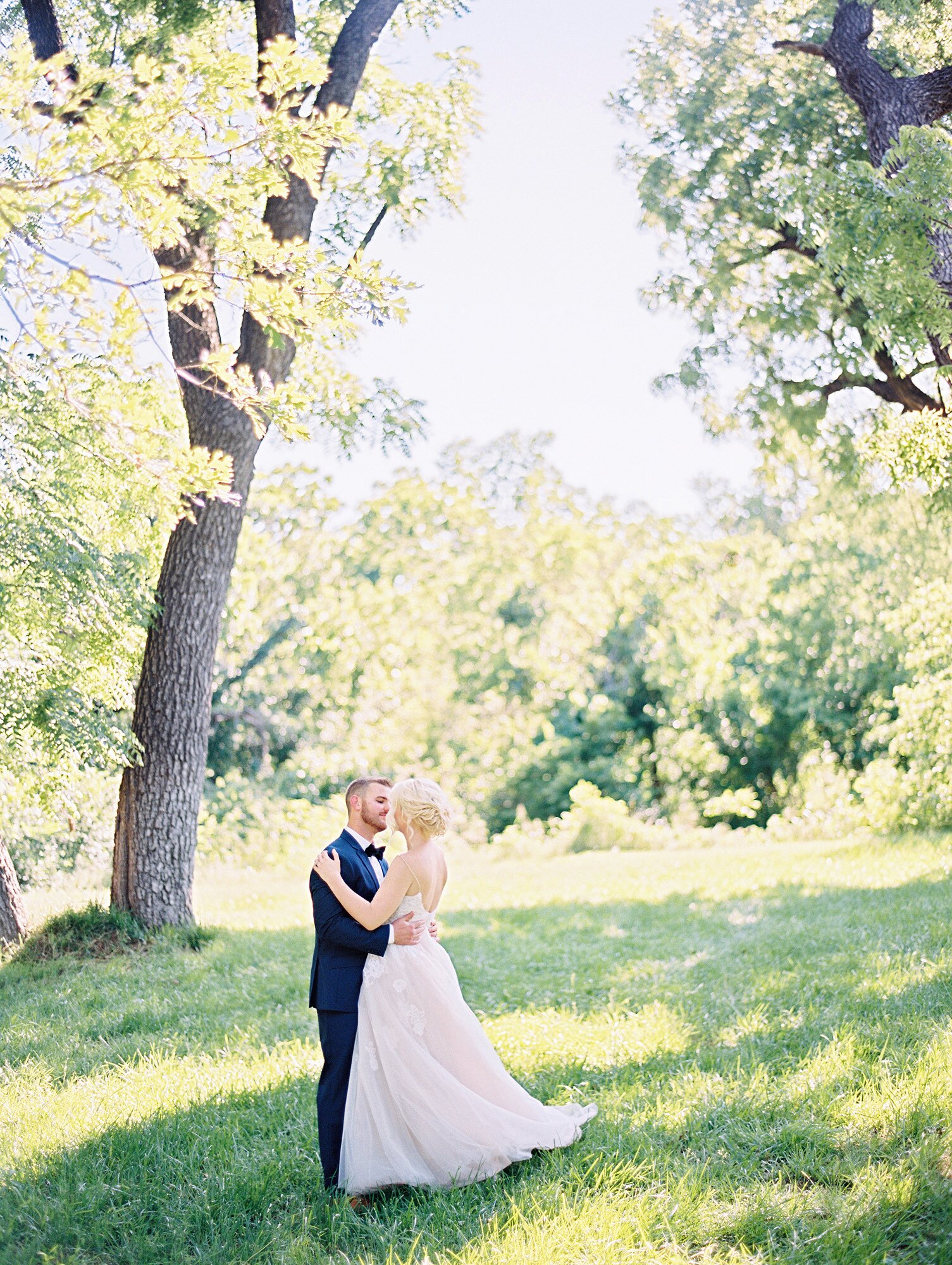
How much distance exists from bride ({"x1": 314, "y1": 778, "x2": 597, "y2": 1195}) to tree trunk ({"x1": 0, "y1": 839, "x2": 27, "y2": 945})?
17.3 feet

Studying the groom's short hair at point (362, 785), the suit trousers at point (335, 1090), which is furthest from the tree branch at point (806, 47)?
the suit trousers at point (335, 1090)

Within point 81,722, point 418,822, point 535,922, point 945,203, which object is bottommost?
point 535,922

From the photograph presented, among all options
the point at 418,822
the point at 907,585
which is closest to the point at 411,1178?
the point at 418,822

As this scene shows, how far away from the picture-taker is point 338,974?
4328mm

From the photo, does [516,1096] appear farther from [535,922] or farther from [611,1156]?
A: [535,922]

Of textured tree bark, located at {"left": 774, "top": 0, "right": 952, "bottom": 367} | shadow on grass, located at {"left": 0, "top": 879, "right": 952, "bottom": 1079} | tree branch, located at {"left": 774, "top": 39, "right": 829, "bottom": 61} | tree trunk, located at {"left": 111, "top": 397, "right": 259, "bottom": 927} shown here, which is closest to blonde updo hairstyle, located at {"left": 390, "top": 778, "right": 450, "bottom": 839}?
shadow on grass, located at {"left": 0, "top": 879, "right": 952, "bottom": 1079}

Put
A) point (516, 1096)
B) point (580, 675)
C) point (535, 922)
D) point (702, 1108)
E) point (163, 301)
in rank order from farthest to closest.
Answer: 1. point (580, 675)
2. point (535, 922)
3. point (163, 301)
4. point (702, 1108)
5. point (516, 1096)

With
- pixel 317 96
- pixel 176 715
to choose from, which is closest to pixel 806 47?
pixel 317 96

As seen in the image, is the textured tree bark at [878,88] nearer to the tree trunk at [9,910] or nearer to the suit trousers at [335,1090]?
the suit trousers at [335,1090]

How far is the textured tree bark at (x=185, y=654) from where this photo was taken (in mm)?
8828

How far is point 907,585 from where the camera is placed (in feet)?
60.7

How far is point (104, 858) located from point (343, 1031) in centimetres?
1003

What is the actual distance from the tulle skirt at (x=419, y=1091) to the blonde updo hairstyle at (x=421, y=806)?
0.52 m

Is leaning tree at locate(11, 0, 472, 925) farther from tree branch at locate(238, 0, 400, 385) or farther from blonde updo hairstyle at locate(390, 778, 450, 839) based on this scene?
blonde updo hairstyle at locate(390, 778, 450, 839)
